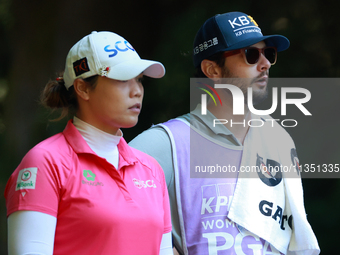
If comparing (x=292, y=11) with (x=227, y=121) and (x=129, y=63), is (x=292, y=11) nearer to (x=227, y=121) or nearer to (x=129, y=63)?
(x=227, y=121)

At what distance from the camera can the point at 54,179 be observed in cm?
137

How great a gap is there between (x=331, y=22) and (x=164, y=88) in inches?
51.5

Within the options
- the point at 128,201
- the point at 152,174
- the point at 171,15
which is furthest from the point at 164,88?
the point at 128,201

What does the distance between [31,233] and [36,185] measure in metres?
0.15

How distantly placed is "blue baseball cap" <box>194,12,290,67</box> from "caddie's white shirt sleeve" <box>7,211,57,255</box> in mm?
1424

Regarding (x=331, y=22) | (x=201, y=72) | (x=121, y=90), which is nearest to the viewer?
(x=121, y=90)

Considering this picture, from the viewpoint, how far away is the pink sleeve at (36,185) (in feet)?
4.34

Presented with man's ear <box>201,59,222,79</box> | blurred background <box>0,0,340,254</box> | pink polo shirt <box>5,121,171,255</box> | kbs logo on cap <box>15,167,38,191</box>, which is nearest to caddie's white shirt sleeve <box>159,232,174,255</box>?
pink polo shirt <box>5,121,171,255</box>

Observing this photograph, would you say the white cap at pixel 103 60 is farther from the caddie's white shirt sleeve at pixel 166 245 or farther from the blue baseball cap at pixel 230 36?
the blue baseball cap at pixel 230 36

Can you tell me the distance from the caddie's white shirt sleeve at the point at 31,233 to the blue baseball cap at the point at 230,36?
1.42 metres

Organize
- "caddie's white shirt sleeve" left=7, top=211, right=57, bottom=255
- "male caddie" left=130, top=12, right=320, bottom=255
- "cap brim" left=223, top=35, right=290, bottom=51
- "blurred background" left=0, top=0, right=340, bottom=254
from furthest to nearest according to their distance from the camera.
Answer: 1. "blurred background" left=0, top=0, right=340, bottom=254
2. "cap brim" left=223, top=35, right=290, bottom=51
3. "male caddie" left=130, top=12, right=320, bottom=255
4. "caddie's white shirt sleeve" left=7, top=211, right=57, bottom=255

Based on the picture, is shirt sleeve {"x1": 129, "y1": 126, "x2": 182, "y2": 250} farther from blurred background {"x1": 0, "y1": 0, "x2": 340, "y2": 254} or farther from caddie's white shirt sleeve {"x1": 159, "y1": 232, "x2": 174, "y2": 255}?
blurred background {"x1": 0, "y1": 0, "x2": 340, "y2": 254}

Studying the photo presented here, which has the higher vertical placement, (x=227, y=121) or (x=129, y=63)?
(x=129, y=63)

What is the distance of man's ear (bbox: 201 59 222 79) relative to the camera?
7.98ft
